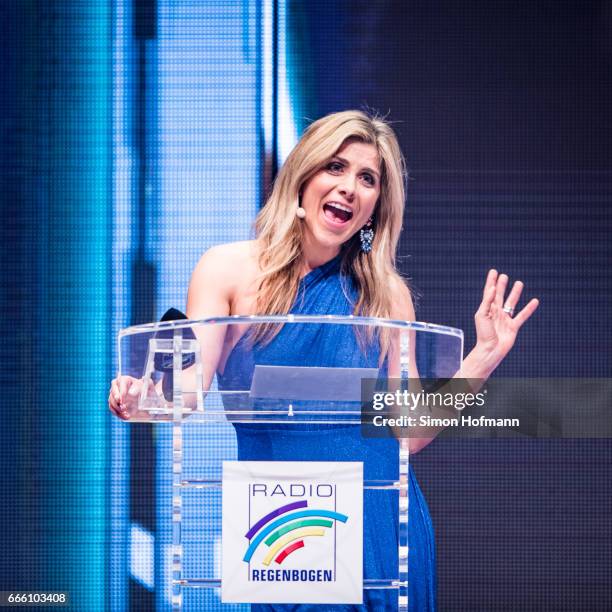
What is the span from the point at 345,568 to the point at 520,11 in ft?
8.66

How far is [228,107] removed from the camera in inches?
162

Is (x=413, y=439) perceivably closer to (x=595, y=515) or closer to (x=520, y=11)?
(x=595, y=515)

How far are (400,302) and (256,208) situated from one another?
3.22 feet

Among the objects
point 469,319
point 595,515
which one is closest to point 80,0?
point 469,319

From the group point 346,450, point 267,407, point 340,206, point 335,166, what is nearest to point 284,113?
point 335,166

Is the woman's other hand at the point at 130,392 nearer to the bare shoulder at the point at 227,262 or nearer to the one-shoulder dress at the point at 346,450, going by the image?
the one-shoulder dress at the point at 346,450

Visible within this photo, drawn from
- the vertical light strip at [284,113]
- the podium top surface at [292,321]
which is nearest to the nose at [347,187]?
the vertical light strip at [284,113]

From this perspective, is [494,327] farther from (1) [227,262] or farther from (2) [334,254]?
(1) [227,262]

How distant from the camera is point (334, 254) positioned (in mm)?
3393

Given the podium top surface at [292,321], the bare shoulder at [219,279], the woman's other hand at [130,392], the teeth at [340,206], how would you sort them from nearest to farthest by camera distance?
the podium top surface at [292,321] → the woman's other hand at [130,392] → the bare shoulder at [219,279] → the teeth at [340,206]

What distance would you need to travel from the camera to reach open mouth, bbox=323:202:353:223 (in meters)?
3.40

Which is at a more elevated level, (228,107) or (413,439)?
(228,107)

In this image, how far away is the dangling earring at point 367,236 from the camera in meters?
3.40

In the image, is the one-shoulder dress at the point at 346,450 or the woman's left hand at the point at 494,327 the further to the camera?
the woman's left hand at the point at 494,327
